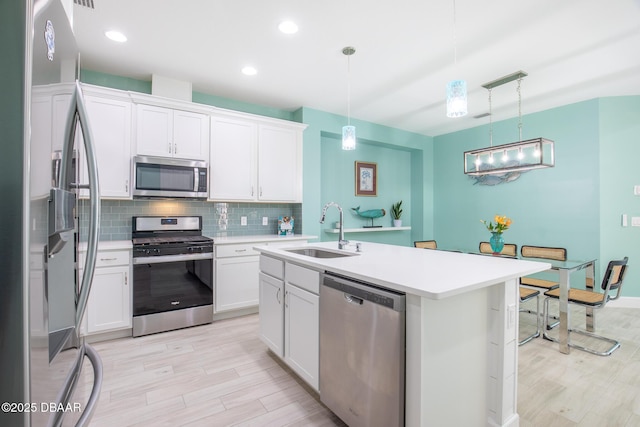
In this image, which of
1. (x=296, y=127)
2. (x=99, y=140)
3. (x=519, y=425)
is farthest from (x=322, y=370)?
(x=296, y=127)

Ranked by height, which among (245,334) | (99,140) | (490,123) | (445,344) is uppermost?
(490,123)

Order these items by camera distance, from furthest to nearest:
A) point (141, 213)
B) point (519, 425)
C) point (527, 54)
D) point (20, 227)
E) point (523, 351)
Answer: point (141, 213) < point (527, 54) < point (523, 351) < point (519, 425) < point (20, 227)

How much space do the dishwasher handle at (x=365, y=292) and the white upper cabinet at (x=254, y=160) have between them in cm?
236

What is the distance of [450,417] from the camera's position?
4.79ft

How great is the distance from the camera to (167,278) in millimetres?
3100

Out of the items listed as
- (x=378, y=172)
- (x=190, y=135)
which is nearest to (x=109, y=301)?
(x=190, y=135)

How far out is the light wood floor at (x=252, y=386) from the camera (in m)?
1.84

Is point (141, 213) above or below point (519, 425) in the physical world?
above

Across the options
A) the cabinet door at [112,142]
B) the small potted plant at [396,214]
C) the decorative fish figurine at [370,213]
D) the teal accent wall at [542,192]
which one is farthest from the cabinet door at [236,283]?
the teal accent wall at [542,192]

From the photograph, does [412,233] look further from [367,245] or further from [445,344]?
[445,344]

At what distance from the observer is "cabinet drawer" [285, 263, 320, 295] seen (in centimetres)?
194

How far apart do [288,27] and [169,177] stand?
1981mm

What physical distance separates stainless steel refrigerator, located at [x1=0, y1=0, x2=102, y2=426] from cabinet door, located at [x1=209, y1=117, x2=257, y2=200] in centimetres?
292

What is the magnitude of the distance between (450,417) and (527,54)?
3.28m
